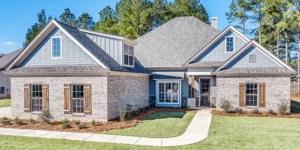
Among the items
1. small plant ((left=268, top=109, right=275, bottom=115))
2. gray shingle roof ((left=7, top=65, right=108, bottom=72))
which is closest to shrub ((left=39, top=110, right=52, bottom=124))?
gray shingle roof ((left=7, top=65, right=108, bottom=72))

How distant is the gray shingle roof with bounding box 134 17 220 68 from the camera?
68.1 feet

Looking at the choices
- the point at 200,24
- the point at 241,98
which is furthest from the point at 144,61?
the point at 241,98

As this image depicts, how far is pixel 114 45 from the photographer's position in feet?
51.9

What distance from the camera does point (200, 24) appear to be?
2372 centimetres

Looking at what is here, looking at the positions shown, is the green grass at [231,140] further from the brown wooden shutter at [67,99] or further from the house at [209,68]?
the house at [209,68]

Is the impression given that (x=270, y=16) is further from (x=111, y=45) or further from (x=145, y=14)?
(x=111, y=45)

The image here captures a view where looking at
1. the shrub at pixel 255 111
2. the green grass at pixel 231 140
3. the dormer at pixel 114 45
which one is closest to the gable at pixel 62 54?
A: the dormer at pixel 114 45

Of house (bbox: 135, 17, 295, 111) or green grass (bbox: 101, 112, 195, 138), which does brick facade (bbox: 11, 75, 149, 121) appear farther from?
house (bbox: 135, 17, 295, 111)

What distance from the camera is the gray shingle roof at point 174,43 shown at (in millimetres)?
20750

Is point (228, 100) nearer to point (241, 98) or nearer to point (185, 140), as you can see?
point (241, 98)

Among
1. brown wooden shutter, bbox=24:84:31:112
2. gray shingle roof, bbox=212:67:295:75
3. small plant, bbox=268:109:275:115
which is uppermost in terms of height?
gray shingle roof, bbox=212:67:295:75

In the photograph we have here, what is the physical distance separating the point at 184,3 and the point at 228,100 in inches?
1154

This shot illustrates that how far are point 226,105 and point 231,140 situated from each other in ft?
23.0

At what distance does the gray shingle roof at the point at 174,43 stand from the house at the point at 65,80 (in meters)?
6.35
